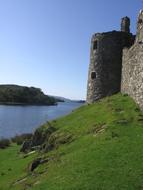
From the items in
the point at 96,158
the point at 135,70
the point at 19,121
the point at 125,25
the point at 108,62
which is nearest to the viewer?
the point at 96,158

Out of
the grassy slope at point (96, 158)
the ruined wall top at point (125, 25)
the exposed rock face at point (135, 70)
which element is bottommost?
the grassy slope at point (96, 158)

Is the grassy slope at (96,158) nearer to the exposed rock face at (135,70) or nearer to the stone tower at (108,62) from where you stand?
the exposed rock face at (135,70)

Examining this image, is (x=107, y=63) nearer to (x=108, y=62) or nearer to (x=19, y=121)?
(x=108, y=62)

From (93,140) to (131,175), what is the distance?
5.38 metres

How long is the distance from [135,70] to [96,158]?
37.0 feet

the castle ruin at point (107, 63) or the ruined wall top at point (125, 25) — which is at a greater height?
the ruined wall top at point (125, 25)

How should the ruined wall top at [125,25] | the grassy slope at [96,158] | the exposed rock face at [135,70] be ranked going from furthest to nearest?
1. the ruined wall top at [125,25]
2. the exposed rock face at [135,70]
3. the grassy slope at [96,158]

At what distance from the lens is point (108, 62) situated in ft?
112

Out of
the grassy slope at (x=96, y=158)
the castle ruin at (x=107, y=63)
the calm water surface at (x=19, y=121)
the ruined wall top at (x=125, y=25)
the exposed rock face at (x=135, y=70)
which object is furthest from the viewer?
the calm water surface at (x=19, y=121)

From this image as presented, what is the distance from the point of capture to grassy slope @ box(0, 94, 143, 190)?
14.2 metres

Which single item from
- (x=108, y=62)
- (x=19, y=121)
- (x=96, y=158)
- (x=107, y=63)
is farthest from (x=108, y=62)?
(x=19, y=121)

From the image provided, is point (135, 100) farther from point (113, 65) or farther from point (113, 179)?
point (113, 179)

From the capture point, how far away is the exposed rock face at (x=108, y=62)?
3406 cm

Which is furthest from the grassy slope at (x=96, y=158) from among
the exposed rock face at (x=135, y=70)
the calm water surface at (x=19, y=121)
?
the calm water surface at (x=19, y=121)
